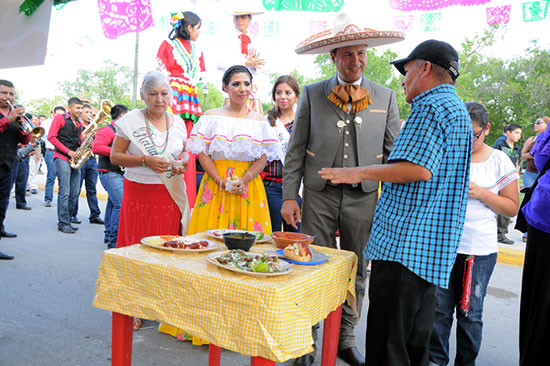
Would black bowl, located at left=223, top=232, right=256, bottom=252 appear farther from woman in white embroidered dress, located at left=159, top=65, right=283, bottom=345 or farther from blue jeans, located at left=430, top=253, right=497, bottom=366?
blue jeans, located at left=430, top=253, right=497, bottom=366

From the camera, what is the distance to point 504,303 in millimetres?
4648

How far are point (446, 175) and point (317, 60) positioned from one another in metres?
33.4

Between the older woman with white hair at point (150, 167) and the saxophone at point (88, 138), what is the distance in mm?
4152

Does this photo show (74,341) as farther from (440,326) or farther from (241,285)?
(440,326)

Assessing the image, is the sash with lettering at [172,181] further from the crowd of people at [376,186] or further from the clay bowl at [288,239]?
the clay bowl at [288,239]

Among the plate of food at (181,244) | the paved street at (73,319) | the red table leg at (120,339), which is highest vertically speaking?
the plate of food at (181,244)

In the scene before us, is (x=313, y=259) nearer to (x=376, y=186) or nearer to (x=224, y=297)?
(x=224, y=297)

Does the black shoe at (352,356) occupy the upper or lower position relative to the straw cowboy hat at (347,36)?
lower

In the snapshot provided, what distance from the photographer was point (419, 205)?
2.06 m

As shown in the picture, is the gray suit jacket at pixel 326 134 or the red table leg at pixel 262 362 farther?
the gray suit jacket at pixel 326 134

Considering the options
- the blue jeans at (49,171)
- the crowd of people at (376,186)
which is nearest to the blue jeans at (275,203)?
the crowd of people at (376,186)

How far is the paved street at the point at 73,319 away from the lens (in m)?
3.04

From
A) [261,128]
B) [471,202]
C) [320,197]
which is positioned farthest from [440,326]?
[261,128]

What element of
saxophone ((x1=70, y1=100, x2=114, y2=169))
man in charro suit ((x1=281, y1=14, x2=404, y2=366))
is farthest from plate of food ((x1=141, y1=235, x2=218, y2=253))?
saxophone ((x1=70, y1=100, x2=114, y2=169))
